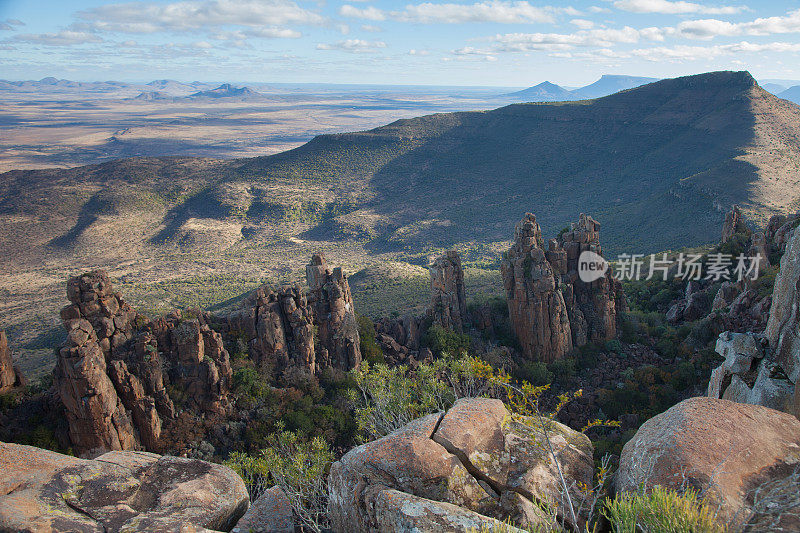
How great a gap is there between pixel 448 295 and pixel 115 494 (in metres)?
31.6

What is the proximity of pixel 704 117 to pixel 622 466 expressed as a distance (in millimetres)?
149635

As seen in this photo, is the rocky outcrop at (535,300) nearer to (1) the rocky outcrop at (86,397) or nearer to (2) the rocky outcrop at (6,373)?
(1) the rocky outcrop at (86,397)

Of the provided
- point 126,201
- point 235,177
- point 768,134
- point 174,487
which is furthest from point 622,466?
point 235,177

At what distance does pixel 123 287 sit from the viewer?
85.1m

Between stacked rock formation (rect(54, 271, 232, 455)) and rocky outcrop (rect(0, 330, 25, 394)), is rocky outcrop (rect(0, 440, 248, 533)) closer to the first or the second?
stacked rock formation (rect(54, 271, 232, 455))

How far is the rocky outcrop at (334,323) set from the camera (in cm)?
3716

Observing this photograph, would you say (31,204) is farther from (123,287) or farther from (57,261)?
(123,287)

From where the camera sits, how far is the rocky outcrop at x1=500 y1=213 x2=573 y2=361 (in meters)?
38.6

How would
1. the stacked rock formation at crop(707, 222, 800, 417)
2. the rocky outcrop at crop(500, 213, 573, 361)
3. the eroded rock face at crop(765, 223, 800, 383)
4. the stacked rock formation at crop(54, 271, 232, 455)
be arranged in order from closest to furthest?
the stacked rock formation at crop(707, 222, 800, 417) < the eroded rock face at crop(765, 223, 800, 383) < the stacked rock formation at crop(54, 271, 232, 455) < the rocky outcrop at crop(500, 213, 573, 361)

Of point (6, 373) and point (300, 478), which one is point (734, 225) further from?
point (6, 373)

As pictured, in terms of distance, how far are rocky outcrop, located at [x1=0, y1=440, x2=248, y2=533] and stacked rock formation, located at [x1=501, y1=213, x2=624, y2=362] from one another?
29.2 meters

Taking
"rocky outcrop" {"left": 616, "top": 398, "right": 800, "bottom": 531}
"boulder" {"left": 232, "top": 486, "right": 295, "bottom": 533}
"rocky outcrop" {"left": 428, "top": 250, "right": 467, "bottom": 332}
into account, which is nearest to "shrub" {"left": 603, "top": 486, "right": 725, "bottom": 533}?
"rocky outcrop" {"left": 616, "top": 398, "right": 800, "bottom": 531}

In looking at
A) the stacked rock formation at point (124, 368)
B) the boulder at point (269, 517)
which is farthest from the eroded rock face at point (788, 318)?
the stacked rock formation at point (124, 368)

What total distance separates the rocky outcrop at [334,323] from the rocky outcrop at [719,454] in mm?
26751
